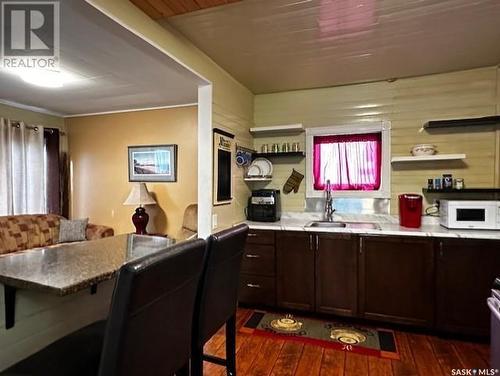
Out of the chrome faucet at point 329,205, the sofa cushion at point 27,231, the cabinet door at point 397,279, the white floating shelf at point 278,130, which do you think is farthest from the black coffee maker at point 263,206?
the sofa cushion at point 27,231

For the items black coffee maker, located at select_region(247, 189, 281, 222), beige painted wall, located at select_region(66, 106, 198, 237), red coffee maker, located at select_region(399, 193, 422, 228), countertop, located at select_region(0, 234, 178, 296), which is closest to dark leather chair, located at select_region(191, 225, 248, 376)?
countertop, located at select_region(0, 234, 178, 296)

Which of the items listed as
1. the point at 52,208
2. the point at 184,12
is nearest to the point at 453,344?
the point at 184,12

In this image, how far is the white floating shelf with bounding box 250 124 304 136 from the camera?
3416 millimetres

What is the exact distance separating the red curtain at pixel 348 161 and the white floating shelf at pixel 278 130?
27 cm

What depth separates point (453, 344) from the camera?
8.07 ft

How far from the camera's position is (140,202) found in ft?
13.6

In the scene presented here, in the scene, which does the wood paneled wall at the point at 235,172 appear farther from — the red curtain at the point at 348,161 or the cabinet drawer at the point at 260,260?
the red curtain at the point at 348,161

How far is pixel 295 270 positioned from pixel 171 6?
2.42 metres

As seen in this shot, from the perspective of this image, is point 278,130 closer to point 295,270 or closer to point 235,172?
point 235,172

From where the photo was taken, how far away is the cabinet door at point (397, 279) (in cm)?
258

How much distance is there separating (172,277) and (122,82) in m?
3.00

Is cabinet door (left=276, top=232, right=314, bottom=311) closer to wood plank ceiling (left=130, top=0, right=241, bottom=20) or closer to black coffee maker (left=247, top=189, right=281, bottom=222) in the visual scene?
black coffee maker (left=247, top=189, right=281, bottom=222)

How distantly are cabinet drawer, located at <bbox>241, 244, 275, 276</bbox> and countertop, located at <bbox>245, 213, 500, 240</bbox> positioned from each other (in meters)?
0.21

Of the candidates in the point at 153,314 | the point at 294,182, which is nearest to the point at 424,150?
the point at 294,182
